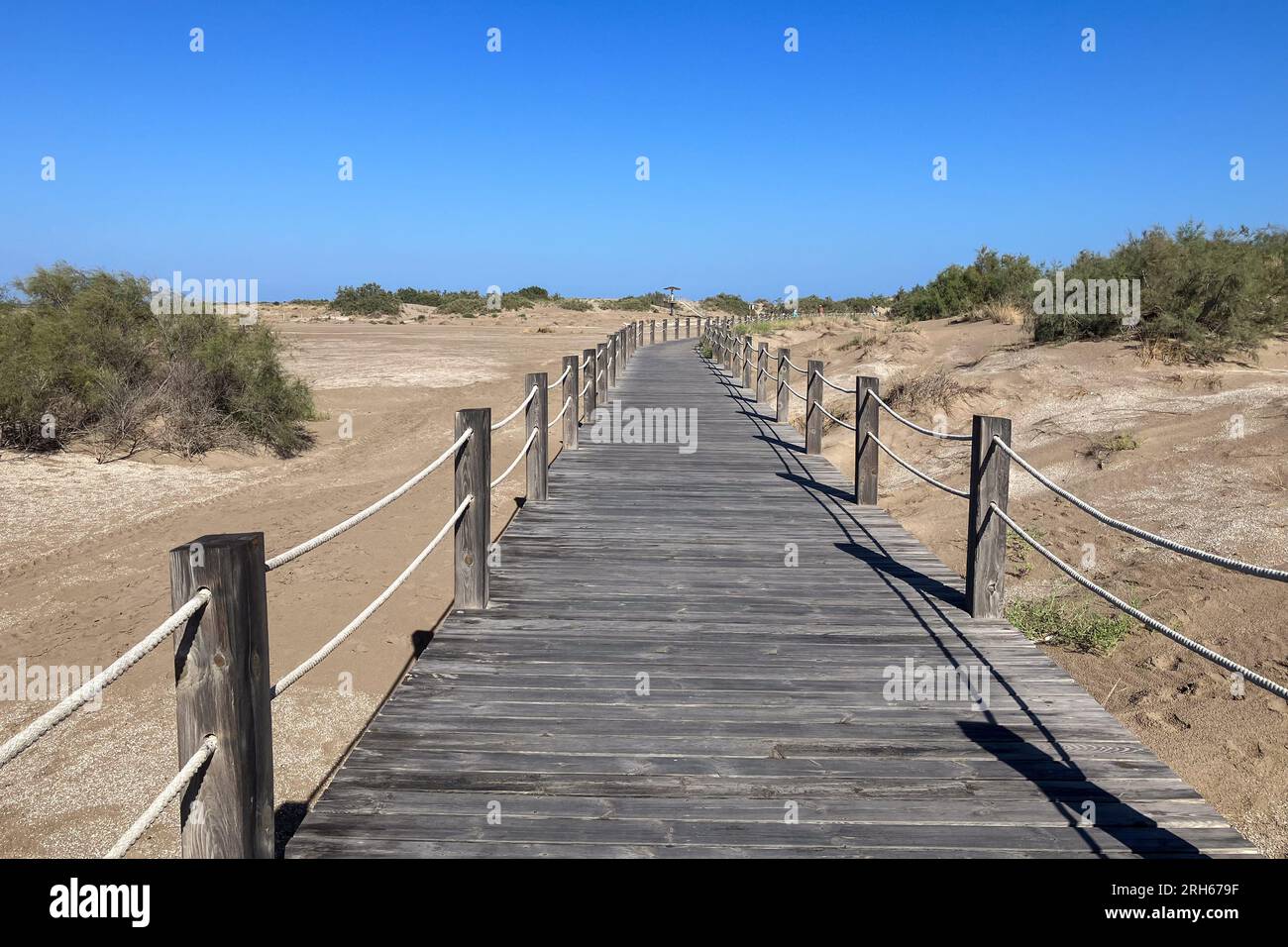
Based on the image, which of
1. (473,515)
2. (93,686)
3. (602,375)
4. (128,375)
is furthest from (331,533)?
(602,375)

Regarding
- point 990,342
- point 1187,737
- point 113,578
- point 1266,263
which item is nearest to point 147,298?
point 113,578

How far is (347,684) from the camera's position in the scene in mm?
7176

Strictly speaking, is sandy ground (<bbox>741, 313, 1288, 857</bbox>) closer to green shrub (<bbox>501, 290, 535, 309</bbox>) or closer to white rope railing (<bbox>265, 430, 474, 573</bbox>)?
white rope railing (<bbox>265, 430, 474, 573</bbox>)

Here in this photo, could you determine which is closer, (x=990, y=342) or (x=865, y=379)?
(x=865, y=379)

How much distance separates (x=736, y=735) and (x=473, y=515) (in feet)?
6.99

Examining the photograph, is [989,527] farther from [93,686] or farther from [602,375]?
[602,375]

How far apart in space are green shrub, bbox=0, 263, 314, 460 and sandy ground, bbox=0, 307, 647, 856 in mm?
597

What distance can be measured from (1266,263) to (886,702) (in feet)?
65.3

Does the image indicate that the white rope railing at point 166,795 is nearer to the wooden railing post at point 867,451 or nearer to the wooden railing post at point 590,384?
the wooden railing post at point 867,451

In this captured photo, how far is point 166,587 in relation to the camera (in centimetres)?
910

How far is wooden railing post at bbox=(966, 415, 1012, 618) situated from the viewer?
538 centimetres

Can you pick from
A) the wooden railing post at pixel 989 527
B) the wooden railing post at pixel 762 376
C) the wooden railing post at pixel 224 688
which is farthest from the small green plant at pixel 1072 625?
the wooden railing post at pixel 762 376
